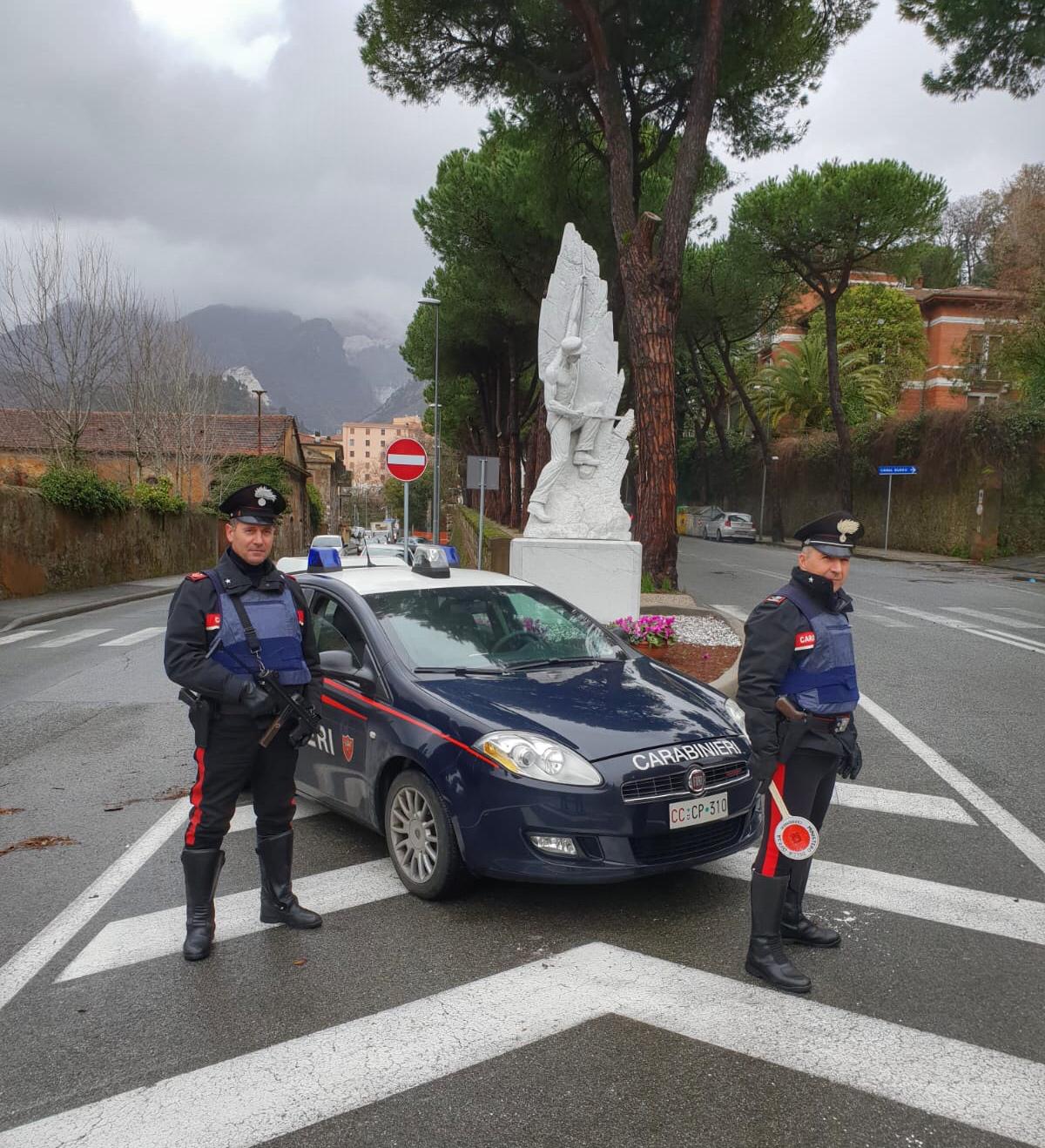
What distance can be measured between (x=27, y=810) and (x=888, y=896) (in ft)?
16.3

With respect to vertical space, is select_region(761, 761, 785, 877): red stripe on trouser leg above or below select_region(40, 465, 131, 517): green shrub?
below

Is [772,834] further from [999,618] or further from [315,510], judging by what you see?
[315,510]

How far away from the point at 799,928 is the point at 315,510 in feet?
210

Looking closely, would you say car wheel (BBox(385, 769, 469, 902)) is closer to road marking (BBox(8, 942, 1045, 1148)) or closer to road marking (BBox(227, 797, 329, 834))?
road marking (BBox(8, 942, 1045, 1148))

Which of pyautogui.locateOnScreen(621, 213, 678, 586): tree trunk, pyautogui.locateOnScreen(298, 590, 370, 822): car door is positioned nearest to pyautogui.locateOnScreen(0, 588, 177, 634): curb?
pyautogui.locateOnScreen(621, 213, 678, 586): tree trunk

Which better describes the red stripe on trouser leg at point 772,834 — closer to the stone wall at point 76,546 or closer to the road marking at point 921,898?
the road marking at point 921,898

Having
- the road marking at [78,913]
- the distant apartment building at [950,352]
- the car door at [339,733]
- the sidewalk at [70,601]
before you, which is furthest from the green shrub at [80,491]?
the distant apartment building at [950,352]

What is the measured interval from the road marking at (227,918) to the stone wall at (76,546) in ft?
60.5

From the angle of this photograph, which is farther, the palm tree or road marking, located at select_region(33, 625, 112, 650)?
the palm tree

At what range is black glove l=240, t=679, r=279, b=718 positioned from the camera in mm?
3637

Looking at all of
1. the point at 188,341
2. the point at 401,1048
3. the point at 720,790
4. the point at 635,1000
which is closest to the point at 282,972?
the point at 401,1048

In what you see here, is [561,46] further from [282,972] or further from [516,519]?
[516,519]

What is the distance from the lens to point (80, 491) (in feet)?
77.6

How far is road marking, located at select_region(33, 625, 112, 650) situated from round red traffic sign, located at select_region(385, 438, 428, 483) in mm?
5451
